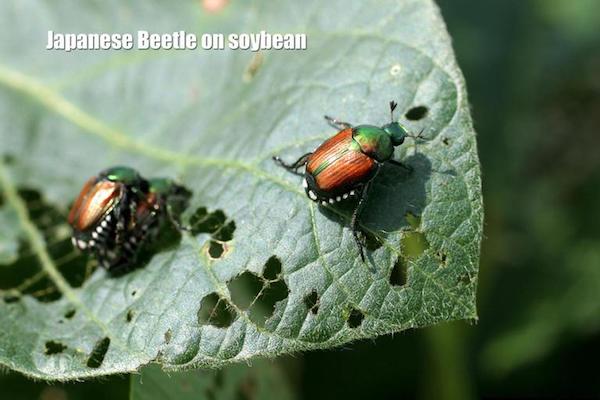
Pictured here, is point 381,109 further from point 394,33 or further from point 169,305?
point 169,305

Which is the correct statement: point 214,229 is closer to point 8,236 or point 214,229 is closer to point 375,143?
point 375,143

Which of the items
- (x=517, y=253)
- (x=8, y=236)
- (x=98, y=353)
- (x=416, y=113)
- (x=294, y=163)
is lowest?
(x=517, y=253)

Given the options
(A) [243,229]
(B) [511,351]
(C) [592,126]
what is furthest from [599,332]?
(A) [243,229]

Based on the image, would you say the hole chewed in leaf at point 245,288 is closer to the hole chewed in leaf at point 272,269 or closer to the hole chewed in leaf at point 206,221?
the hole chewed in leaf at point 272,269

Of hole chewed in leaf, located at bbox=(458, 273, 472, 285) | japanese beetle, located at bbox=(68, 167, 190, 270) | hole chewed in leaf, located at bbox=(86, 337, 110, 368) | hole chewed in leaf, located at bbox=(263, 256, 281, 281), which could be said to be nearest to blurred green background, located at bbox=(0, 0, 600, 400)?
japanese beetle, located at bbox=(68, 167, 190, 270)

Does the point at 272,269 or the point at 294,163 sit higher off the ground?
the point at 294,163

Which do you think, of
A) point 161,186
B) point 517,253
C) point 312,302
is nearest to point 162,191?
point 161,186
